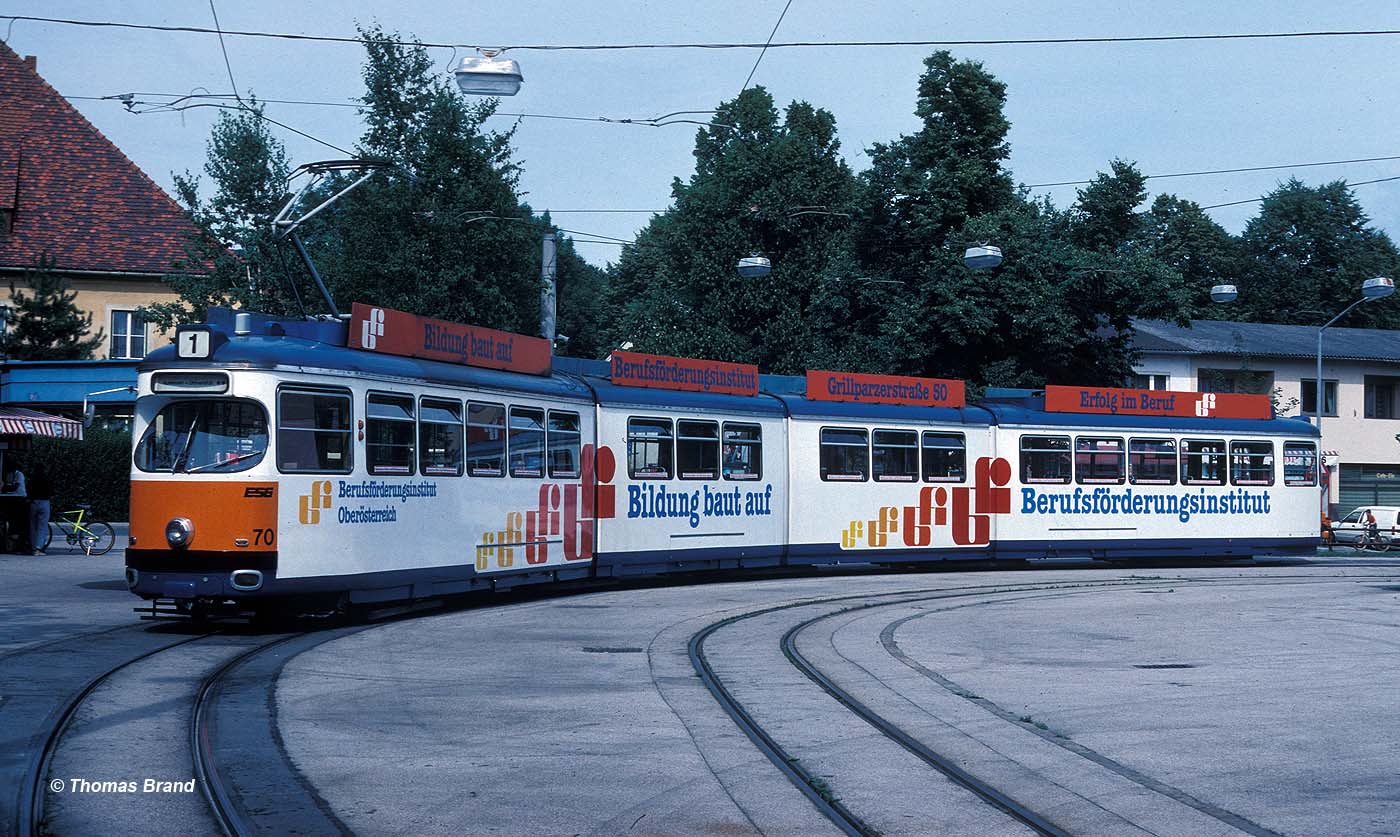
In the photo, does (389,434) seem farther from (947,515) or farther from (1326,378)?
(1326,378)

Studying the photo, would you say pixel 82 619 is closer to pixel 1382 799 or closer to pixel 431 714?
pixel 431 714

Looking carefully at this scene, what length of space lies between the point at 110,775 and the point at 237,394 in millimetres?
6981

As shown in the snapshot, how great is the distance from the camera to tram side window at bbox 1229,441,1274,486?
29641 millimetres

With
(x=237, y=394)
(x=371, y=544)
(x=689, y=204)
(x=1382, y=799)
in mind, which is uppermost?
(x=689, y=204)

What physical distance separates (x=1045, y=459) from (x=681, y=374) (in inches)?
320

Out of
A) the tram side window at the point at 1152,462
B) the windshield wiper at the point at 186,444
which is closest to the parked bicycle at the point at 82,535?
the windshield wiper at the point at 186,444

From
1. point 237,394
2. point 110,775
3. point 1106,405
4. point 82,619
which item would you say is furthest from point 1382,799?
point 1106,405

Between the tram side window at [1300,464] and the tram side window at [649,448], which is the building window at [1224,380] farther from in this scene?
the tram side window at [649,448]

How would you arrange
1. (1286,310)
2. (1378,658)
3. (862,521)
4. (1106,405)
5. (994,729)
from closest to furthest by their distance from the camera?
(994,729), (1378,658), (862,521), (1106,405), (1286,310)

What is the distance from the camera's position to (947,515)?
26.6 metres

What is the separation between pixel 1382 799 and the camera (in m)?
7.56

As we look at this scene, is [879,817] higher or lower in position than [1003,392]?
lower

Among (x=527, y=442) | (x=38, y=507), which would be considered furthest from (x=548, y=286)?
(x=38, y=507)

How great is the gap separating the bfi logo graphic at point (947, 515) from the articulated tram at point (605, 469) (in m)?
0.05
